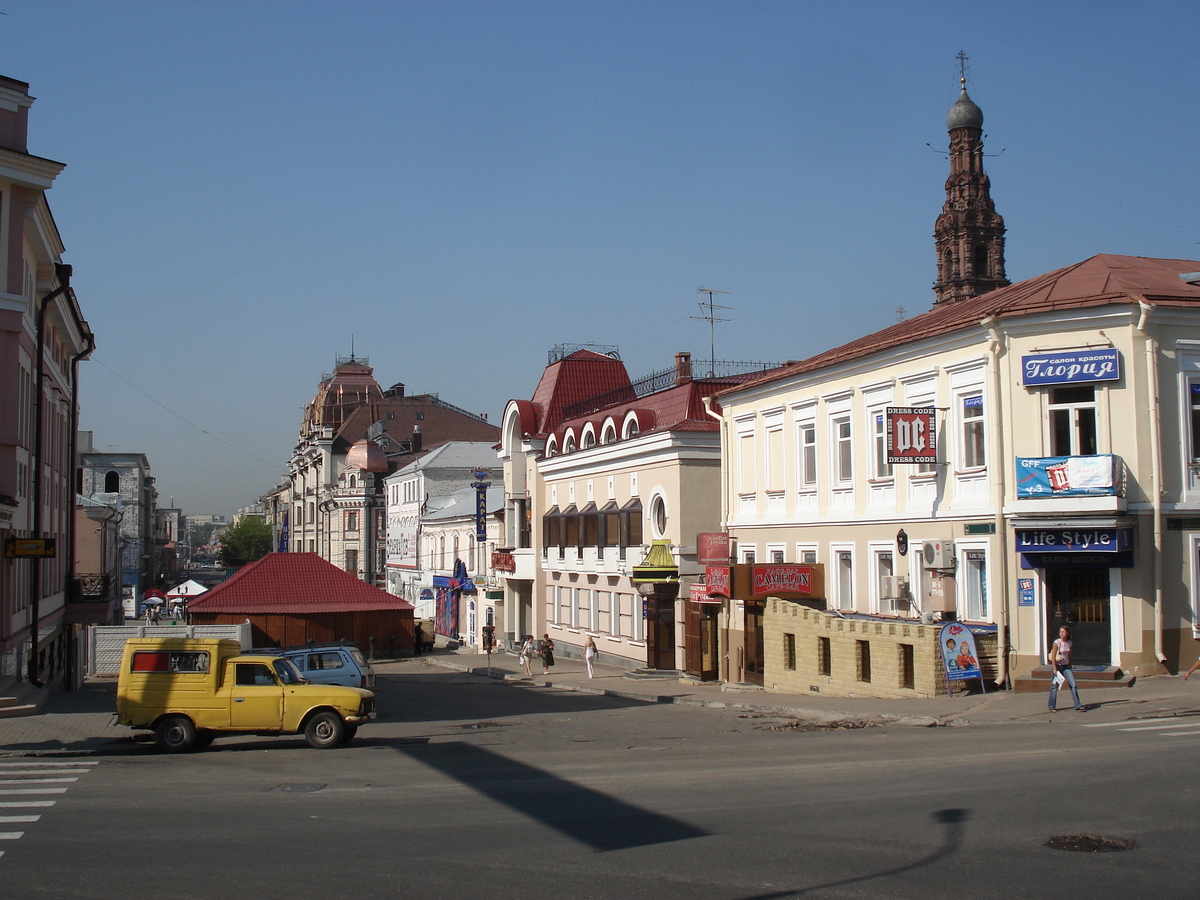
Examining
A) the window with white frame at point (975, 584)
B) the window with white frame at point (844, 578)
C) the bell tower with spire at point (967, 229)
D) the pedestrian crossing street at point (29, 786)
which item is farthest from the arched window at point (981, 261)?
the pedestrian crossing street at point (29, 786)

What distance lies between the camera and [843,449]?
28.6m

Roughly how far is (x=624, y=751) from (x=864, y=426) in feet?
40.9

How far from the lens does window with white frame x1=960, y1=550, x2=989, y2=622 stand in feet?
77.0

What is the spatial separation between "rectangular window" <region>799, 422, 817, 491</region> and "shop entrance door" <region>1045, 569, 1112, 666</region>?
8731 mm

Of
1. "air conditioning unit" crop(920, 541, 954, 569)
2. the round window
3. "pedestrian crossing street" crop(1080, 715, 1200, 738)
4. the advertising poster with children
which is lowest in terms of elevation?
"pedestrian crossing street" crop(1080, 715, 1200, 738)

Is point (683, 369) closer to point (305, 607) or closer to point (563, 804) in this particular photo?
point (305, 607)

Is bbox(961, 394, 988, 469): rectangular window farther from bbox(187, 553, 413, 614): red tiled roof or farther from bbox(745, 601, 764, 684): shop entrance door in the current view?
bbox(187, 553, 413, 614): red tiled roof

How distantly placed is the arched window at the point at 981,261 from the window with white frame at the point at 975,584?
5887cm

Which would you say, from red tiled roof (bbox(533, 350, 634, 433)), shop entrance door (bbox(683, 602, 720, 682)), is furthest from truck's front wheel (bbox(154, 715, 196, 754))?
red tiled roof (bbox(533, 350, 634, 433))

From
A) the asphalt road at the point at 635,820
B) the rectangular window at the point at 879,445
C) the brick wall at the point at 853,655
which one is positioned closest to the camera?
the asphalt road at the point at 635,820

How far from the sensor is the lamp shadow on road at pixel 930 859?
29.0ft

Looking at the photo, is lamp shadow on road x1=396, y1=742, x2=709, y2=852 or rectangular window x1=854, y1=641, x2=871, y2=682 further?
rectangular window x1=854, y1=641, x2=871, y2=682

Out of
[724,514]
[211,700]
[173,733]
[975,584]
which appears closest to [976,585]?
[975,584]

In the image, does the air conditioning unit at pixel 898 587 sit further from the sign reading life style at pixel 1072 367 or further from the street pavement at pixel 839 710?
the sign reading life style at pixel 1072 367
